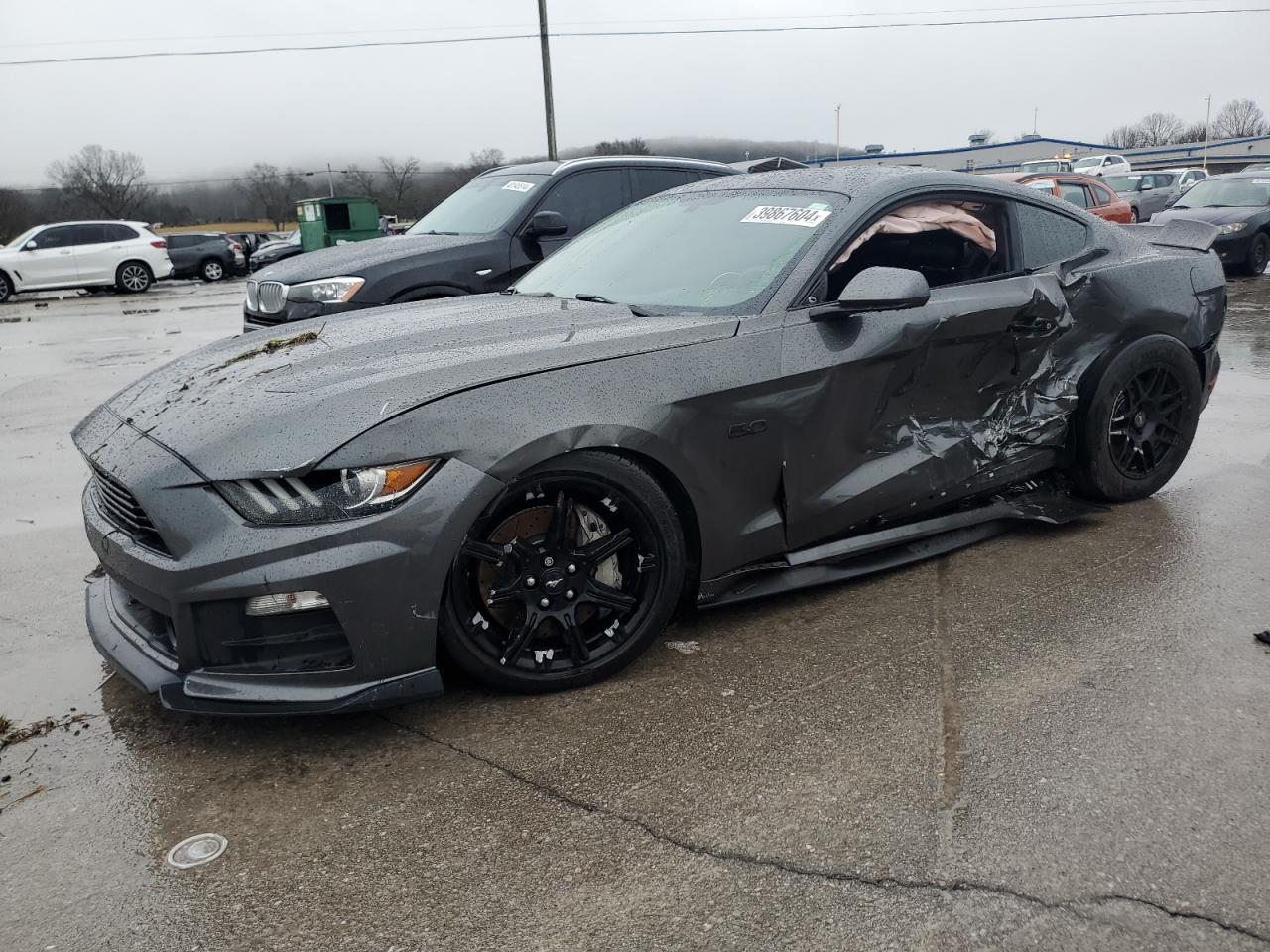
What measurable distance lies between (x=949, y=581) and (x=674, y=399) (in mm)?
1516

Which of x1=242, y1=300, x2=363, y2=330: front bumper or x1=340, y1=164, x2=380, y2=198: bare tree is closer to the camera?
x1=242, y1=300, x2=363, y2=330: front bumper

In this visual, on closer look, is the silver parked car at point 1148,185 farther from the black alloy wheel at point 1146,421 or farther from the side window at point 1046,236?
the side window at point 1046,236

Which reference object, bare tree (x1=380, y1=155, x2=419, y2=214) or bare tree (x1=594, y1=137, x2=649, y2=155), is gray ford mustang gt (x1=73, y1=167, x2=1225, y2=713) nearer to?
bare tree (x1=594, y1=137, x2=649, y2=155)

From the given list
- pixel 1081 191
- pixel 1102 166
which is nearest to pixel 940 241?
pixel 1081 191

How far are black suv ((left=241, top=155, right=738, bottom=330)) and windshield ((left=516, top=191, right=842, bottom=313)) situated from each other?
2.59 m

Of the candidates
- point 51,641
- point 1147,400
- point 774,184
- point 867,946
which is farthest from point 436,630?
point 1147,400

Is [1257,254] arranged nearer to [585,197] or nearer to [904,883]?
[585,197]

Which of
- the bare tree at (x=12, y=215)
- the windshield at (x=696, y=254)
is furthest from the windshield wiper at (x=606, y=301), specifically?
the bare tree at (x=12, y=215)

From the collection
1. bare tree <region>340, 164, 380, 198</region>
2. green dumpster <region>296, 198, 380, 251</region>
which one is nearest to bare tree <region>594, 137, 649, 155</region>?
green dumpster <region>296, 198, 380, 251</region>

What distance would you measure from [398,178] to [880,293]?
9658 cm

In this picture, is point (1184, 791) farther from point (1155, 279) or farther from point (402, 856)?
point (1155, 279)

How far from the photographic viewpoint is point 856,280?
3.48 meters

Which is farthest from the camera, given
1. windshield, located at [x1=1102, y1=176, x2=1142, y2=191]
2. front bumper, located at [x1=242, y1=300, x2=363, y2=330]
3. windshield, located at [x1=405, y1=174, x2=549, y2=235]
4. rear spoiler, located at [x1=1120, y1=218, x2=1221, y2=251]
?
windshield, located at [x1=1102, y1=176, x2=1142, y2=191]

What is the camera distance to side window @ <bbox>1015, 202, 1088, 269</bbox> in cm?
433
